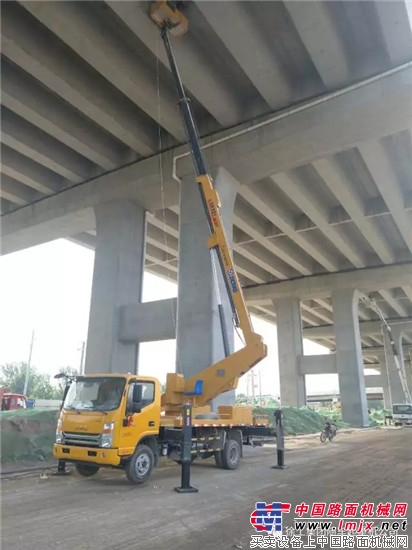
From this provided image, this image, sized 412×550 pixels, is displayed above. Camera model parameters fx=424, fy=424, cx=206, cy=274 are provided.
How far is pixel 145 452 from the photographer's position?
8.53 m

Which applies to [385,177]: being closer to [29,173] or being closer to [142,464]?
[142,464]

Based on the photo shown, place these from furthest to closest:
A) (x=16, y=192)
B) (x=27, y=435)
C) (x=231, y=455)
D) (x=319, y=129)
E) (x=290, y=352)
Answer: (x=290, y=352) < (x=16, y=192) < (x=319, y=129) < (x=27, y=435) < (x=231, y=455)

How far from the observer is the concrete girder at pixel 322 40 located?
413 inches

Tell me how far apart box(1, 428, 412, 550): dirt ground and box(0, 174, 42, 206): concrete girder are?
14.1 m

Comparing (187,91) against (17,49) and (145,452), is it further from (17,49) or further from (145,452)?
(145,452)

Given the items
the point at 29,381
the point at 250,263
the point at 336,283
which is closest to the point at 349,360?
the point at 336,283

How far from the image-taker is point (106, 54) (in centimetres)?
1182

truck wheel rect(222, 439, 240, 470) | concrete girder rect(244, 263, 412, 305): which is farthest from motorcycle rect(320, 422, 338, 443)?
concrete girder rect(244, 263, 412, 305)

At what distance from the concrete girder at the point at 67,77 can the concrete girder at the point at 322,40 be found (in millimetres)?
6381

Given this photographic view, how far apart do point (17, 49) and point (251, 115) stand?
7.33m

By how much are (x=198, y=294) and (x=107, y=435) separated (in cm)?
707

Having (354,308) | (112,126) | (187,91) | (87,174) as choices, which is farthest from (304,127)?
(354,308)

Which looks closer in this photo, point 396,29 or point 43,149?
point 396,29

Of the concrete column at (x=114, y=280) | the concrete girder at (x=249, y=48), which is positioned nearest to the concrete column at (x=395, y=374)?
the concrete column at (x=114, y=280)
